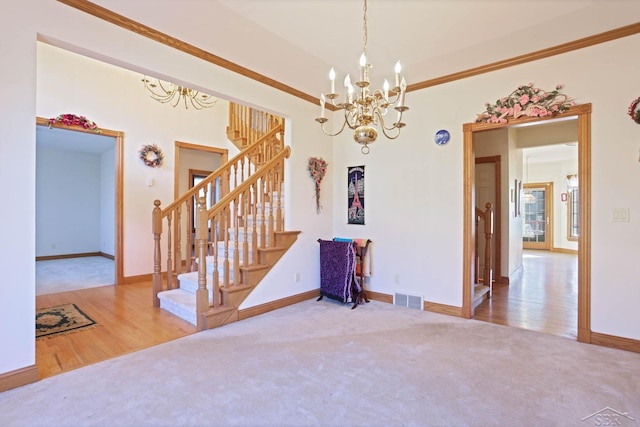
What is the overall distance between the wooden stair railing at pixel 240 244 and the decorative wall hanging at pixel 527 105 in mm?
2349

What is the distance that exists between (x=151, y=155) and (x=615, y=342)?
6.34 m

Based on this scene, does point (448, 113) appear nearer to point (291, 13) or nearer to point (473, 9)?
point (473, 9)

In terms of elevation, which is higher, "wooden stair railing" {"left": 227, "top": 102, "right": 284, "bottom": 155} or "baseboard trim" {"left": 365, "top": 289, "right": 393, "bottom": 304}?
"wooden stair railing" {"left": 227, "top": 102, "right": 284, "bottom": 155}

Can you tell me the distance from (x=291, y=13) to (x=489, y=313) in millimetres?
3786

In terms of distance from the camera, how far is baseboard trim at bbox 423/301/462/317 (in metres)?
3.59

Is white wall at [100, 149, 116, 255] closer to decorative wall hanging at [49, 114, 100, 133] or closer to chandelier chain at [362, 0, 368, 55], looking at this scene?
decorative wall hanging at [49, 114, 100, 133]

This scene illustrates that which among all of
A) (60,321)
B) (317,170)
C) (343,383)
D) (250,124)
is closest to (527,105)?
(317,170)

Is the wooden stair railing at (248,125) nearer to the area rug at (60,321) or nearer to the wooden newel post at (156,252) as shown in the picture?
the wooden newel post at (156,252)

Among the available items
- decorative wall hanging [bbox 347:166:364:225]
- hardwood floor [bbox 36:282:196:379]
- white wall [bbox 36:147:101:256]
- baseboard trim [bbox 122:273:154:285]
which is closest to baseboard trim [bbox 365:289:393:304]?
decorative wall hanging [bbox 347:166:364:225]

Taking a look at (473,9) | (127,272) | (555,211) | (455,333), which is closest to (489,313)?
(455,333)

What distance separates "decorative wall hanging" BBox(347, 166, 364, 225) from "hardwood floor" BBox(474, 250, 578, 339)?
1.90 meters

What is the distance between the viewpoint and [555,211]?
9.91m

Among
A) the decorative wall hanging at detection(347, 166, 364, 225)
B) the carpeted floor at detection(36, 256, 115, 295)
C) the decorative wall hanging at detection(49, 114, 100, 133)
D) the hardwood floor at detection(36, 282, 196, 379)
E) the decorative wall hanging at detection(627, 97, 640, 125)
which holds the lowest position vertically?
the hardwood floor at detection(36, 282, 196, 379)

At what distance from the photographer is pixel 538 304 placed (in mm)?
4062
